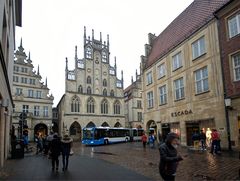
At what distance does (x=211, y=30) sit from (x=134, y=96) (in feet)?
165

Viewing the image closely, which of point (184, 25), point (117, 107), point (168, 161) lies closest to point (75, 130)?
point (117, 107)

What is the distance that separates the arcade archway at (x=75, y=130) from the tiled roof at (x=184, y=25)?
30.6 metres

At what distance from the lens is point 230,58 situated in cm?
1906

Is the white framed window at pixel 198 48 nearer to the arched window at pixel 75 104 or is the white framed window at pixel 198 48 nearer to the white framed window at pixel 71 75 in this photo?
the arched window at pixel 75 104

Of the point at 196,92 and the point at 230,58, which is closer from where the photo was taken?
the point at 230,58

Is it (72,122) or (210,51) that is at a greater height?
(210,51)

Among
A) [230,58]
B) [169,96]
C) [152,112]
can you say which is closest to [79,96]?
[152,112]

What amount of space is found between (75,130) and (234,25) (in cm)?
4693

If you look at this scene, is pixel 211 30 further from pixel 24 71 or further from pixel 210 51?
pixel 24 71

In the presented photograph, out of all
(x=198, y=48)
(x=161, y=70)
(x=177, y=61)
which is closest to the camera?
(x=198, y=48)

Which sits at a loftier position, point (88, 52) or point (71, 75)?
point (88, 52)

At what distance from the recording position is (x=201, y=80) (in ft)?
74.2

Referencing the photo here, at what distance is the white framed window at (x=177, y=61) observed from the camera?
26078 mm

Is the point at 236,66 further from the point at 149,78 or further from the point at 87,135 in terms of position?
the point at 87,135
